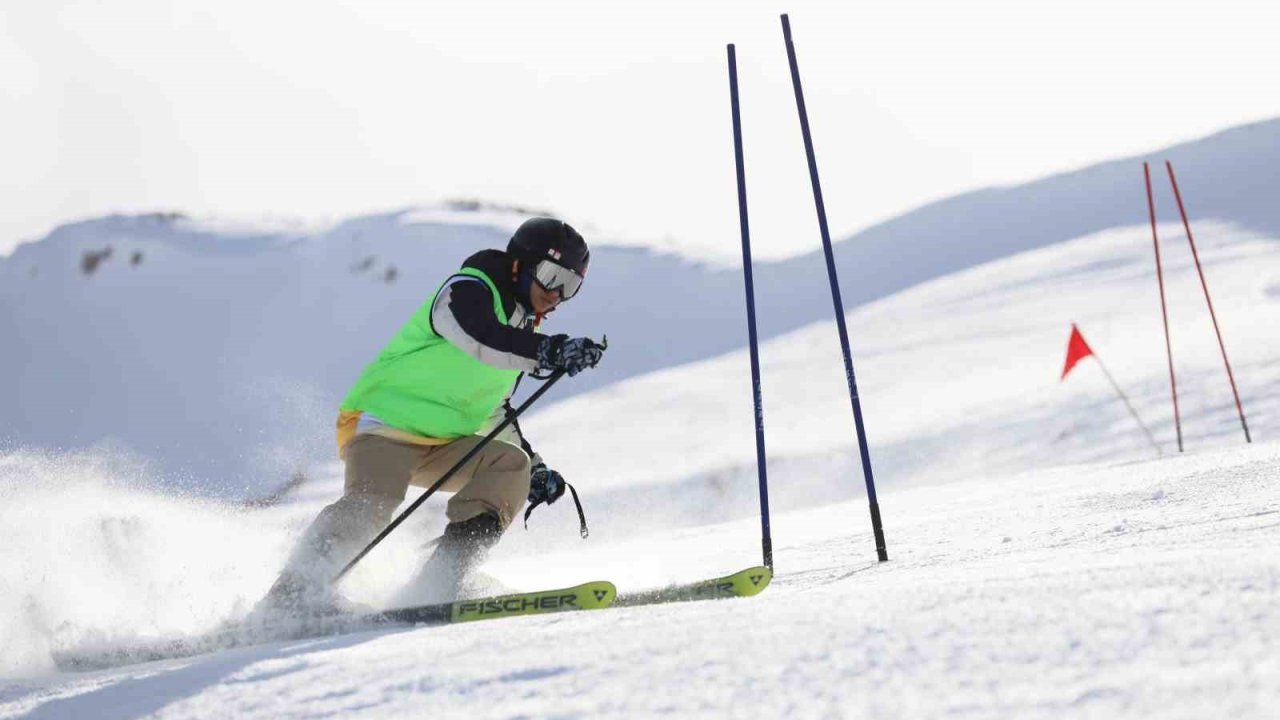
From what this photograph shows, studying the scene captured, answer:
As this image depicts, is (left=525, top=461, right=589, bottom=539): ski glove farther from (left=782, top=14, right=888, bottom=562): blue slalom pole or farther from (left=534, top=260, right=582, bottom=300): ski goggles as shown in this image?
(left=782, top=14, right=888, bottom=562): blue slalom pole

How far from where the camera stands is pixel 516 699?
2059mm

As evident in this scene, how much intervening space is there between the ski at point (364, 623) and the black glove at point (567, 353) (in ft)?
2.47

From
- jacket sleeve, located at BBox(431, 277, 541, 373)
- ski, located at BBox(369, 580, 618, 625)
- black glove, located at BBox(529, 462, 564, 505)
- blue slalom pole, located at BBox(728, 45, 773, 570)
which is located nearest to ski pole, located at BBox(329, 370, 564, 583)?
jacket sleeve, located at BBox(431, 277, 541, 373)

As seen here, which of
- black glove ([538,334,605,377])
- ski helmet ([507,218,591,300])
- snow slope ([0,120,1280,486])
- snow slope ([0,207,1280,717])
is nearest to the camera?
snow slope ([0,207,1280,717])

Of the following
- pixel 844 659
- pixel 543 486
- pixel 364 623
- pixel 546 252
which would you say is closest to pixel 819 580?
pixel 543 486

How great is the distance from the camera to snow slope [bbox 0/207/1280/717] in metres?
1.89

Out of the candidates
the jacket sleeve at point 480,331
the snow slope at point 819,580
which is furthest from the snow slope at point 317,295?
the jacket sleeve at point 480,331

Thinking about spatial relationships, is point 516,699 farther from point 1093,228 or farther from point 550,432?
point 1093,228

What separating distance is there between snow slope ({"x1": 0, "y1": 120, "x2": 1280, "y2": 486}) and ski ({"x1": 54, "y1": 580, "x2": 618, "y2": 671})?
11.0m

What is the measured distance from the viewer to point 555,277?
422 cm

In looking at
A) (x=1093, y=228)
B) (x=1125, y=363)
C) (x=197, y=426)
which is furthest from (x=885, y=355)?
(x=197, y=426)

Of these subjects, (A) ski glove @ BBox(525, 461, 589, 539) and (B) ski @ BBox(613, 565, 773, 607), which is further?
(A) ski glove @ BBox(525, 461, 589, 539)

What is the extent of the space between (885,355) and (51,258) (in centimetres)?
1636

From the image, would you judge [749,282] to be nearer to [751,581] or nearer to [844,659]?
[751,581]
